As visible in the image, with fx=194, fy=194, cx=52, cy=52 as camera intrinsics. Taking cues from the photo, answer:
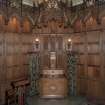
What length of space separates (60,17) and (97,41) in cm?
272

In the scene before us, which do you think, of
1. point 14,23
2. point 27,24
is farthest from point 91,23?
Result: point 14,23

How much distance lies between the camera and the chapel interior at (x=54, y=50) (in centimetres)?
1054

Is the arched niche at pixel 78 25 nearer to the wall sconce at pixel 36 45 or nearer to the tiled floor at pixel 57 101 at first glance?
the wall sconce at pixel 36 45

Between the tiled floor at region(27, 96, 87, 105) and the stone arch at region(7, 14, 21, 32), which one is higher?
the stone arch at region(7, 14, 21, 32)

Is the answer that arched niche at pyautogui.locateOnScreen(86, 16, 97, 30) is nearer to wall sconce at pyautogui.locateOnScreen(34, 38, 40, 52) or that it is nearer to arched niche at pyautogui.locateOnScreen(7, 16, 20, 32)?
wall sconce at pyautogui.locateOnScreen(34, 38, 40, 52)

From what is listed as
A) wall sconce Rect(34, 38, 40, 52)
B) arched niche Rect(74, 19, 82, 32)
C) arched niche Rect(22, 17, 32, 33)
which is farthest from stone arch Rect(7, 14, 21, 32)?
arched niche Rect(74, 19, 82, 32)

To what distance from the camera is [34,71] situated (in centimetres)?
1194

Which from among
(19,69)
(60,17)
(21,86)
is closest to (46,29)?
(60,17)

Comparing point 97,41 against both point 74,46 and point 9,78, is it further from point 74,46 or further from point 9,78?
point 9,78

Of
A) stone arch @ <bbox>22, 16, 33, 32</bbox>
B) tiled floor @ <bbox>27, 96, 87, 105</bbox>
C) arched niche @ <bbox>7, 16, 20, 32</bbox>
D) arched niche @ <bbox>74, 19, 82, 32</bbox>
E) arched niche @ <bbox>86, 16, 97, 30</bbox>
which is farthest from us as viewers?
stone arch @ <bbox>22, 16, 33, 32</bbox>

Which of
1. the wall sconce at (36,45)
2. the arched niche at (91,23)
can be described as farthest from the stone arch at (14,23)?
the arched niche at (91,23)

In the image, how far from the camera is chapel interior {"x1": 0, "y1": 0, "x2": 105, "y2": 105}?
10.5m

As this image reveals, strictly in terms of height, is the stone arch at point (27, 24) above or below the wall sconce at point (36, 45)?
above

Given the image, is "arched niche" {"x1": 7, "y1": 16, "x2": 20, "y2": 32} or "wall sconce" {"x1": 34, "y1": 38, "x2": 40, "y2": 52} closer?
"arched niche" {"x1": 7, "y1": 16, "x2": 20, "y2": 32}
